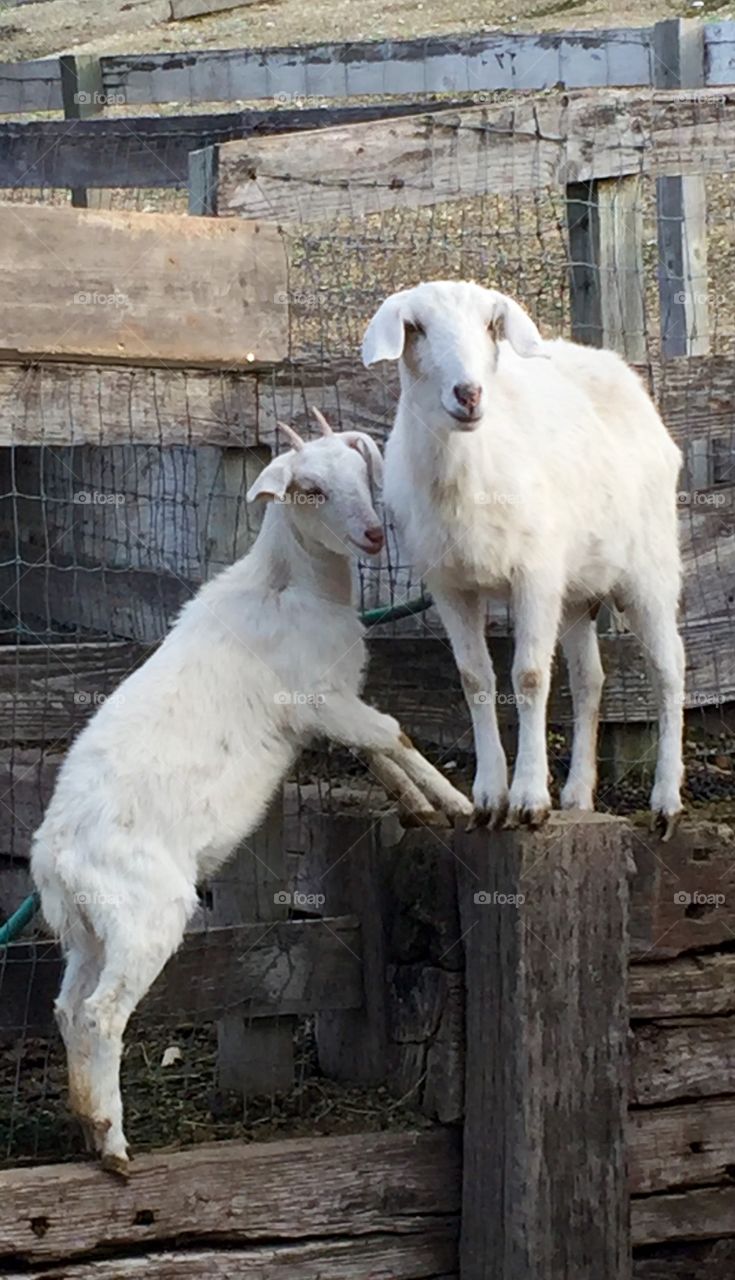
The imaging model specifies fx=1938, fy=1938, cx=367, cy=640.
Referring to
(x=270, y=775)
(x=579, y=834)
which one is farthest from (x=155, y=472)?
(x=579, y=834)

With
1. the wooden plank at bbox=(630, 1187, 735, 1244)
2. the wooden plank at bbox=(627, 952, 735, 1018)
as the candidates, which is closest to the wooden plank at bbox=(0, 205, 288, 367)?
the wooden plank at bbox=(627, 952, 735, 1018)

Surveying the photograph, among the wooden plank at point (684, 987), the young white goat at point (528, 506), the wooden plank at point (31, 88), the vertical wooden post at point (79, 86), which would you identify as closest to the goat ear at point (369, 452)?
the young white goat at point (528, 506)

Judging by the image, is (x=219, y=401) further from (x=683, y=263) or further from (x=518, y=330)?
(x=683, y=263)

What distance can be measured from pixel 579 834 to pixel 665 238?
145 inches

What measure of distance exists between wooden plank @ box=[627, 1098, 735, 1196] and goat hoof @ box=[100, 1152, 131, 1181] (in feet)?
3.71

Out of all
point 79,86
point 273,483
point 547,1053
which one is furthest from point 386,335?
point 79,86

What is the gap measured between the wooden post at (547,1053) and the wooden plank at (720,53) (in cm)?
472

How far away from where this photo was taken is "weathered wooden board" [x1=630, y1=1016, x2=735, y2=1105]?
14.4 ft

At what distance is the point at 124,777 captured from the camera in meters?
4.07

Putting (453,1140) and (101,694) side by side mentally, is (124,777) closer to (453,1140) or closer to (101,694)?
(101,694)

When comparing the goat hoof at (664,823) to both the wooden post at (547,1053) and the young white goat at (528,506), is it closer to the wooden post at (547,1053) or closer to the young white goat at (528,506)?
the young white goat at (528,506)

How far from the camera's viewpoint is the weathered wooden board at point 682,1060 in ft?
14.4

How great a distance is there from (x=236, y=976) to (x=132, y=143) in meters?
4.21

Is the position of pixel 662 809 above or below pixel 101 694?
below
